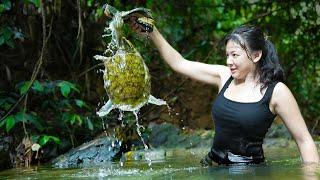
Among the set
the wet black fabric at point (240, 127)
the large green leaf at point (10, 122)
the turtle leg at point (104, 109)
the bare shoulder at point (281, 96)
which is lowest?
the wet black fabric at point (240, 127)

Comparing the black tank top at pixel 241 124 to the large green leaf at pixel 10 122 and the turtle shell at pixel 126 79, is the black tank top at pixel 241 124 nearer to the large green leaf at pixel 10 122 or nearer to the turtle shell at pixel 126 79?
the turtle shell at pixel 126 79

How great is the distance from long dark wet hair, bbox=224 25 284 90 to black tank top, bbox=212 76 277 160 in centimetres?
7

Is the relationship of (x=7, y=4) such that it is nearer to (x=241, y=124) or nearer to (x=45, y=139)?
(x=45, y=139)

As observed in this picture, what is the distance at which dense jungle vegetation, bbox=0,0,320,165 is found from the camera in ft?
18.4

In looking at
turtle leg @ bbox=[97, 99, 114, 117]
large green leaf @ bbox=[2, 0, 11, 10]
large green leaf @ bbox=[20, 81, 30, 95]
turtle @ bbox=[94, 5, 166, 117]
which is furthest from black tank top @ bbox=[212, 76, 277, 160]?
large green leaf @ bbox=[2, 0, 11, 10]

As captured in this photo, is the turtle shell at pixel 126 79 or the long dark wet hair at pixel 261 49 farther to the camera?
the turtle shell at pixel 126 79

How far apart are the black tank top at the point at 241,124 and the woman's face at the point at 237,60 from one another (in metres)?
0.19

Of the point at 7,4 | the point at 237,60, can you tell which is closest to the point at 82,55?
the point at 7,4

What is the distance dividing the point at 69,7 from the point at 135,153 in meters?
2.32

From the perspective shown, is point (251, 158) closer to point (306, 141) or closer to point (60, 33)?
point (306, 141)

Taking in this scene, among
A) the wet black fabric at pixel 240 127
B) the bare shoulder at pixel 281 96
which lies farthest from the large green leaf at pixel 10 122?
the bare shoulder at pixel 281 96

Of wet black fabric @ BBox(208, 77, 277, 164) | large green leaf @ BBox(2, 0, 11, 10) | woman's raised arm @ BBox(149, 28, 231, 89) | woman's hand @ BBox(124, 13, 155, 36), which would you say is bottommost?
wet black fabric @ BBox(208, 77, 277, 164)

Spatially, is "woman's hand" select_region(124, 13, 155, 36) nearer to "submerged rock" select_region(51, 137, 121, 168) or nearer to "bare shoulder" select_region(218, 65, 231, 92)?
"bare shoulder" select_region(218, 65, 231, 92)

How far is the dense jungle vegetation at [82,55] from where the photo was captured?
561 centimetres
